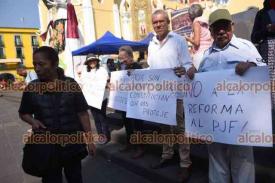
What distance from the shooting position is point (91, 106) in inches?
Result: 244

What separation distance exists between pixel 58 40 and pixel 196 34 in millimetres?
19506

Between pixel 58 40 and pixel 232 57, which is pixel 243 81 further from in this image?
pixel 58 40

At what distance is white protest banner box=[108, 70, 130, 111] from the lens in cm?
513

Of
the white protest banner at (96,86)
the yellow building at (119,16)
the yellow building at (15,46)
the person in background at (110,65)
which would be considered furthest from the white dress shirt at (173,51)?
the yellow building at (15,46)

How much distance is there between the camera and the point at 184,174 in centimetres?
409

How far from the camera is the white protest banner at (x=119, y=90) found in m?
5.13

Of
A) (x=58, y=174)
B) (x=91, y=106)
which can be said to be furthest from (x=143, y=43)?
(x=58, y=174)

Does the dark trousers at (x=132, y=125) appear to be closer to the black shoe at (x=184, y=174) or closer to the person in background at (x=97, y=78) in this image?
the person in background at (x=97, y=78)

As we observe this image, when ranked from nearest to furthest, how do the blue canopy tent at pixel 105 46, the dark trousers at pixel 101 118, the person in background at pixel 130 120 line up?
1. the person in background at pixel 130 120
2. the dark trousers at pixel 101 118
3. the blue canopy tent at pixel 105 46

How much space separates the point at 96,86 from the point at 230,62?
3.58 metres

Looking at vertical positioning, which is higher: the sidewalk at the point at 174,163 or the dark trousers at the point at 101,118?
the dark trousers at the point at 101,118

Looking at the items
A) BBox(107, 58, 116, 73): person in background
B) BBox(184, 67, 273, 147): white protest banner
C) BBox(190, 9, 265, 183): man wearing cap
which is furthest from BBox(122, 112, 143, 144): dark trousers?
BBox(107, 58, 116, 73): person in background

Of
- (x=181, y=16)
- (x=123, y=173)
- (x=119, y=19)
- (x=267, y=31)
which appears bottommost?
(x=123, y=173)

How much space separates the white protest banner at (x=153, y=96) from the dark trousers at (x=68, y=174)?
1.21 m
